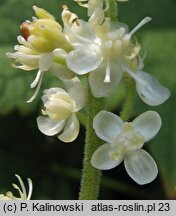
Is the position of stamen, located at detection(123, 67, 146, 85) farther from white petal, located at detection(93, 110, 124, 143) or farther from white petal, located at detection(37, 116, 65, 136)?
white petal, located at detection(37, 116, 65, 136)

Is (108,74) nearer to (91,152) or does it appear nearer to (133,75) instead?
(133,75)

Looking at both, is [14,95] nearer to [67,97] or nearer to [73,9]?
[73,9]

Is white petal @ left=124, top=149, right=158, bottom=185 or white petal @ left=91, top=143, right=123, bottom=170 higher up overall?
white petal @ left=91, top=143, right=123, bottom=170

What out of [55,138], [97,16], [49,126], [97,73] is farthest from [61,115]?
[55,138]

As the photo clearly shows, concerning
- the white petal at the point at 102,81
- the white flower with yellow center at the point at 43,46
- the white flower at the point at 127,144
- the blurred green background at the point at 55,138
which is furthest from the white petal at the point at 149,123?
the blurred green background at the point at 55,138

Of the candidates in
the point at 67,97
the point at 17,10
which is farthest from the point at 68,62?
the point at 17,10

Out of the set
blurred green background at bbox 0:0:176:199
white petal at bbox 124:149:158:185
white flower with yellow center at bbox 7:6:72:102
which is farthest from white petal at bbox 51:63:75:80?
blurred green background at bbox 0:0:176:199

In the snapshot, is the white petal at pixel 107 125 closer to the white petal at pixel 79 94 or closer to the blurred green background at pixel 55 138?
the white petal at pixel 79 94
